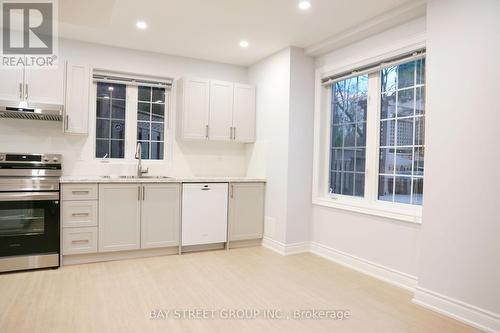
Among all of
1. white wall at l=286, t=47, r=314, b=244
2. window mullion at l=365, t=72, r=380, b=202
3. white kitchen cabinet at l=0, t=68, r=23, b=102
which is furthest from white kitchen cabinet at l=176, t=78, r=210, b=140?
window mullion at l=365, t=72, r=380, b=202

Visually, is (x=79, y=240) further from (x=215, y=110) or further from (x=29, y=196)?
(x=215, y=110)

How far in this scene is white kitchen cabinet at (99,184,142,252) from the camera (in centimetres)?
375

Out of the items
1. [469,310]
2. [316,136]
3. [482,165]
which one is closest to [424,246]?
[469,310]

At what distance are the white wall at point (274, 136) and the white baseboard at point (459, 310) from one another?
70.2 inches

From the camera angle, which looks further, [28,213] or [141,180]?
[141,180]

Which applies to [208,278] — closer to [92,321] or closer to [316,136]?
[92,321]

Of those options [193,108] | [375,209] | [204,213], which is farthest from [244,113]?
[375,209]

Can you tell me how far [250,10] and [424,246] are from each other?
268cm

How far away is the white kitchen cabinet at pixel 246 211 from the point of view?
4422 millimetres

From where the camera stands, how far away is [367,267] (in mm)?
3551

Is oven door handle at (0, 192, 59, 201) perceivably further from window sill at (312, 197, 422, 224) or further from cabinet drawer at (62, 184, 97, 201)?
window sill at (312, 197, 422, 224)

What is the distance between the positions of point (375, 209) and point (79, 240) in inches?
127

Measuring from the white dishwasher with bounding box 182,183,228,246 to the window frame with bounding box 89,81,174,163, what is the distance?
2.64 feet

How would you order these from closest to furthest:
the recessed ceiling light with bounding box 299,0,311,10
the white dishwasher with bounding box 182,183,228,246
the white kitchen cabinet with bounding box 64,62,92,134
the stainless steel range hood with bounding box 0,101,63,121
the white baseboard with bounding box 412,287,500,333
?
1. the white baseboard with bounding box 412,287,500,333
2. the recessed ceiling light with bounding box 299,0,311,10
3. the stainless steel range hood with bounding box 0,101,63,121
4. the white kitchen cabinet with bounding box 64,62,92,134
5. the white dishwasher with bounding box 182,183,228,246
